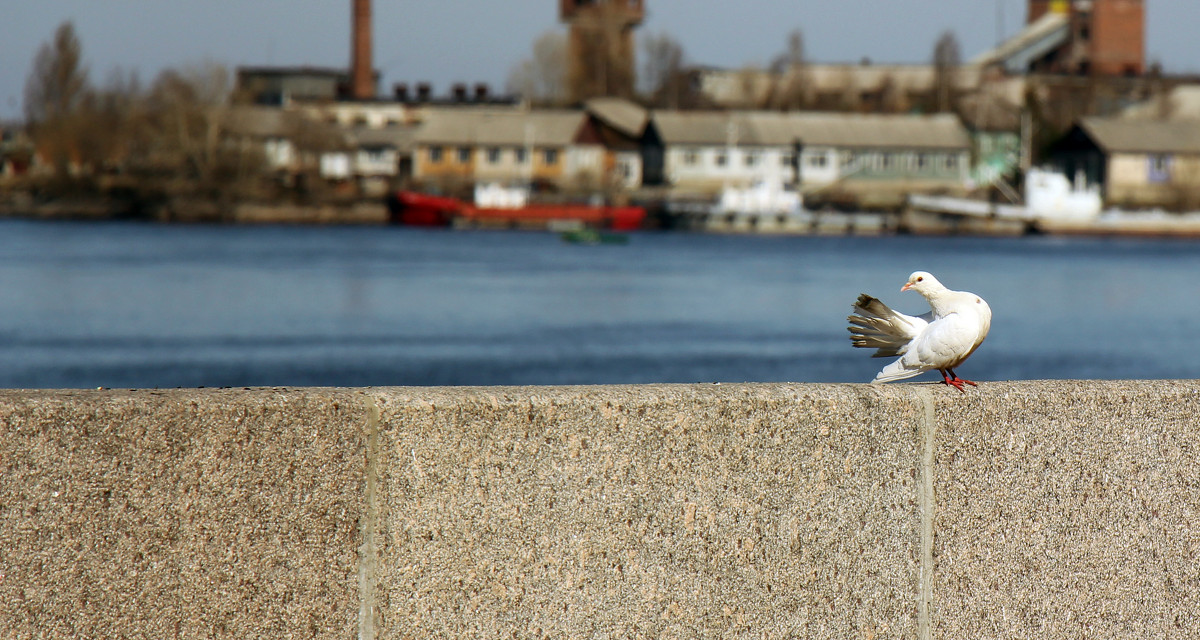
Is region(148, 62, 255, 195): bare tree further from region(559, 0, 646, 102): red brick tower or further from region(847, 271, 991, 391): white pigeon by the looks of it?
region(847, 271, 991, 391): white pigeon

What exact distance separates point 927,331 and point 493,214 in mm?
89045

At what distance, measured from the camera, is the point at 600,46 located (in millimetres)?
114125

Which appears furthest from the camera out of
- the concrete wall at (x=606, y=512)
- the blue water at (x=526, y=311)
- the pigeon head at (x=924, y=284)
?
the blue water at (x=526, y=311)

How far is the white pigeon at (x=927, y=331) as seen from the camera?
3.78 metres

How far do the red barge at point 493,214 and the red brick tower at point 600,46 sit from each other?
74.0 feet

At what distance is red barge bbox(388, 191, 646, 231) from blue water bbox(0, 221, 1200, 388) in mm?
14554

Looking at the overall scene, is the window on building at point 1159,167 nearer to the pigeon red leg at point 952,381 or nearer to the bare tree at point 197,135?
the bare tree at point 197,135

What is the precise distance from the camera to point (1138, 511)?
3.61m

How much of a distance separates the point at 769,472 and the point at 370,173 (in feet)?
342

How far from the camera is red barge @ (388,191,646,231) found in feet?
302

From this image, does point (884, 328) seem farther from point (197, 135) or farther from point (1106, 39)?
point (1106, 39)

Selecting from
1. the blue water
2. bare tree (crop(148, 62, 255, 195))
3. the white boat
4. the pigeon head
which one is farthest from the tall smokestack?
the pigeon head

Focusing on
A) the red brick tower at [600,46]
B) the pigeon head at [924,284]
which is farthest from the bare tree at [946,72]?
the pigeon head at [924,284]

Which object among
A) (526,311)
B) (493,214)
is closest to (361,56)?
(493,214)
